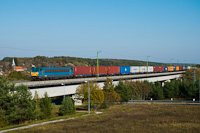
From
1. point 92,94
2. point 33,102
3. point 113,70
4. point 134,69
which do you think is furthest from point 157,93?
point 33,102

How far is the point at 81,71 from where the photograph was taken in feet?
247

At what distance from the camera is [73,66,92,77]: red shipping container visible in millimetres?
72713

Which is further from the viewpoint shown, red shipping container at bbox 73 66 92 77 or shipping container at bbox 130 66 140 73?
shipping container at bbox 130 66 140 73

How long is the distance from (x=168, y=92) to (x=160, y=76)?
32.3 meters

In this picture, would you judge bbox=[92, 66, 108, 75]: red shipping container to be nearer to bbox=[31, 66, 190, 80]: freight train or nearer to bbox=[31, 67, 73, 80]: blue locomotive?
bbox=[31, 66, 190, 80]: freight train

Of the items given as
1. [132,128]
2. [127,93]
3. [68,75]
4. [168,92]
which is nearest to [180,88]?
[168,92]

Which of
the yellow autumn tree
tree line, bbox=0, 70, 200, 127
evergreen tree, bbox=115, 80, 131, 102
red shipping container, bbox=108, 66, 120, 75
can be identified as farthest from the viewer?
red shipping container, bbox=108, 66, 120, 75

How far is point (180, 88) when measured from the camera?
83.6 meters

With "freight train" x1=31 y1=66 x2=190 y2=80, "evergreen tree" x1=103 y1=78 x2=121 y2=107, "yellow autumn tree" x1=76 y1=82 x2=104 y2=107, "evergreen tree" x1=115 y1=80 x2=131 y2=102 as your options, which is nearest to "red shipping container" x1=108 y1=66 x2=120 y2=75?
"freight train" x1=31 y1=66 x2=190 y2=80

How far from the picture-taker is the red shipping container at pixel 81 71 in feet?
239

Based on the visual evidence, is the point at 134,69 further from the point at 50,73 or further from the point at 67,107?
the point at 67,107

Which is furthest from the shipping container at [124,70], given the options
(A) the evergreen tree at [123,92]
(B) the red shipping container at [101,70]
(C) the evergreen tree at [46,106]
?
(C) the evergreen tree at [46,106]

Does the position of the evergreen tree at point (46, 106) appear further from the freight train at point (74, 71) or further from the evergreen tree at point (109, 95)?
the freight train at point (74, 71)

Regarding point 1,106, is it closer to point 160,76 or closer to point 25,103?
point 25,103
